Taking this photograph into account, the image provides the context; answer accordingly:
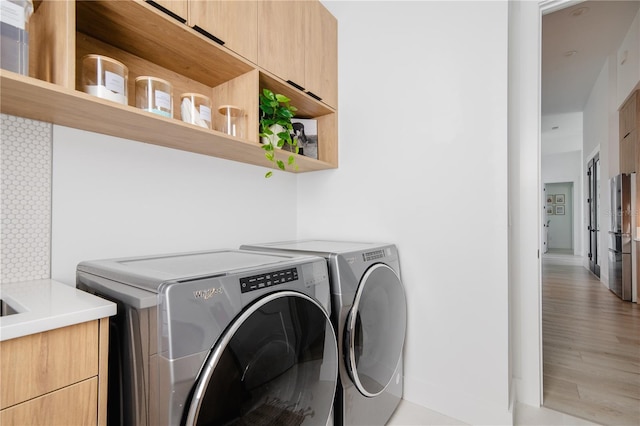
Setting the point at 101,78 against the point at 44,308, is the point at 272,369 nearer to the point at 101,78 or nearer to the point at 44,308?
the point at 44,308

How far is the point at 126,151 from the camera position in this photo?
4.63 ft

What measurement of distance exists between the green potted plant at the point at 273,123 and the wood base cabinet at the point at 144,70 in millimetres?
57

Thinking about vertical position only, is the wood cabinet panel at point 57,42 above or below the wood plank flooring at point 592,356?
above

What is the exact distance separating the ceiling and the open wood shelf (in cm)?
332

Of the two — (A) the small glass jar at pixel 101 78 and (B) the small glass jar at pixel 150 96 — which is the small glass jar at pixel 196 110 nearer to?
(B) the small glass jar at pixel 150 96

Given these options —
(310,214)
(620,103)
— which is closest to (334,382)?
(310,214)

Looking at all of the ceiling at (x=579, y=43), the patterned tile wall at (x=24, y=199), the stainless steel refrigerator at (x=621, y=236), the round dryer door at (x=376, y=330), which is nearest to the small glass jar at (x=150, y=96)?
the patterned tile wall at (x=24, y=199)

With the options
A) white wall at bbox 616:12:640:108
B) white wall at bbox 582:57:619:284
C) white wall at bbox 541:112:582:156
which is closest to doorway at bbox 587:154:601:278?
white wall at bbox 582:57:619:284

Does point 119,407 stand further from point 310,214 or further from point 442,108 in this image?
point 442,108

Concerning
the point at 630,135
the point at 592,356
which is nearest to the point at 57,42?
the point at 592,356

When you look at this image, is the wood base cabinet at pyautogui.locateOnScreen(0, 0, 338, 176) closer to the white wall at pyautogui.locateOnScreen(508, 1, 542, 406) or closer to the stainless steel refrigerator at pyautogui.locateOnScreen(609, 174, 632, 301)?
the white wall at pyautogui.locateOnScreen(508, 1, 542, 406)

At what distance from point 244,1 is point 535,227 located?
6.29 feet

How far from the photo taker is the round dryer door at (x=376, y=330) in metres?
1.35

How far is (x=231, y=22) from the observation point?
1.39 m
